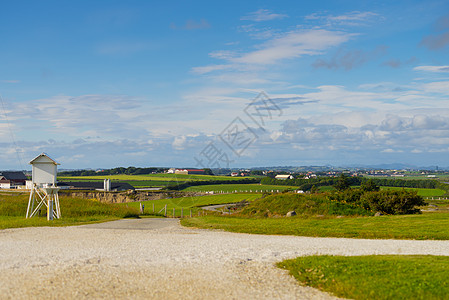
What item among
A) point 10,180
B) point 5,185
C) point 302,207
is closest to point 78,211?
point 302,207

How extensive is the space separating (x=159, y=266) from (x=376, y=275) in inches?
223

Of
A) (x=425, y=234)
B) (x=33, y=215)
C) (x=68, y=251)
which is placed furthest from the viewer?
(x=33, y=215)

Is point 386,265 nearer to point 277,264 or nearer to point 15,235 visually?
point 277,264

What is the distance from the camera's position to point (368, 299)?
916cm

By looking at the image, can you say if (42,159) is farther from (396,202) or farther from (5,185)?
(5,185)

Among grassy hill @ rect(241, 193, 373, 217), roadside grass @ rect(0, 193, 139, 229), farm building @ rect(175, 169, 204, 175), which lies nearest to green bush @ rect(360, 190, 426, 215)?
grassy hill @ rect(241, 193, 373, 217)

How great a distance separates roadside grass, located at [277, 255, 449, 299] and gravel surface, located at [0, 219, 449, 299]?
0.55m

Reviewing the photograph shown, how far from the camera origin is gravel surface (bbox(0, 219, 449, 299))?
951 cm

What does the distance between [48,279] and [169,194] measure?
87.7m

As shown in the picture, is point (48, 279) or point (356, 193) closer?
point (48, 279)

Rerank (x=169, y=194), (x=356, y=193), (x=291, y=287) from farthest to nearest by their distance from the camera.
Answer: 1. (x=169, y=194)
2. (x=356, y=193)
3. (x=291, y=287)

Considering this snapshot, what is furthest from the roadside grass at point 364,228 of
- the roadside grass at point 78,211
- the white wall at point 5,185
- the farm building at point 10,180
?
the farm building at point 10,180

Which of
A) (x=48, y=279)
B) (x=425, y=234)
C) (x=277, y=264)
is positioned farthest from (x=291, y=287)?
(x=425, y=234)

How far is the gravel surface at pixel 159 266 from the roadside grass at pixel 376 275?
554mm
